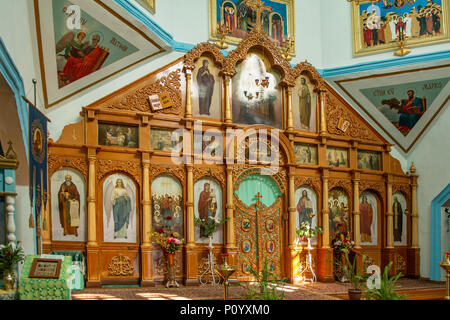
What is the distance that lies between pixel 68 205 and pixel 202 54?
4.92m

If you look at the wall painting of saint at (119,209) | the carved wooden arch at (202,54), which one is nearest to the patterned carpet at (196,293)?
the wall painting of saint at (119,209)

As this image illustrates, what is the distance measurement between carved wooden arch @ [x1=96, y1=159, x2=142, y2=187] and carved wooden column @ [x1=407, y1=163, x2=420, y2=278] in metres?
8.34

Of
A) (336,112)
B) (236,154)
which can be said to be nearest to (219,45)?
(236,154)

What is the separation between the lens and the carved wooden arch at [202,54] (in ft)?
40.0

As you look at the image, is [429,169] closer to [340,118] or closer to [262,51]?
[340,118]

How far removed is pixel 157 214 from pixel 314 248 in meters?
4.50

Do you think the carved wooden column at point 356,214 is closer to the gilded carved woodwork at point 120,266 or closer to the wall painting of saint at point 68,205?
the gilded carved woodwork at point 120,266

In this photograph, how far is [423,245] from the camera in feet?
48.5

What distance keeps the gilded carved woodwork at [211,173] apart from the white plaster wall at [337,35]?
4.69 meters

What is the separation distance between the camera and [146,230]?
440 inches

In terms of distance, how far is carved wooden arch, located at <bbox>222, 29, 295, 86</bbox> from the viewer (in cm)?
1282

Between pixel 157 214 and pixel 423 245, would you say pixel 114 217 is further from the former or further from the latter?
pixel 423 245

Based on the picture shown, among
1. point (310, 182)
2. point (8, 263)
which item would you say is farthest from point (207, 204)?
point (8, 263)

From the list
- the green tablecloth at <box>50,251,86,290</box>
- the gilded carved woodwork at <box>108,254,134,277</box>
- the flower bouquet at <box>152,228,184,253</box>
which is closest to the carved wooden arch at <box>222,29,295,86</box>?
the flower bouquet at <box>152,228,184,253</box>
